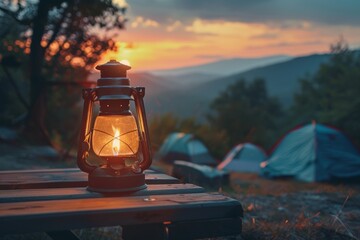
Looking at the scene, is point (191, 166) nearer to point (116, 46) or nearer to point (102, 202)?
point (116, 46)

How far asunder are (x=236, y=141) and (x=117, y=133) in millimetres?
32658

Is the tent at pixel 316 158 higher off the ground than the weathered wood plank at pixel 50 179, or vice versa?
the weathered wood plank at pixel 50 179

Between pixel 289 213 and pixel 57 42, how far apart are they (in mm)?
8839

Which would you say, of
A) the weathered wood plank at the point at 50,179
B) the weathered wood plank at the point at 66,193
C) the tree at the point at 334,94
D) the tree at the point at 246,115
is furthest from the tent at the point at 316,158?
the tree at the point at 246,115

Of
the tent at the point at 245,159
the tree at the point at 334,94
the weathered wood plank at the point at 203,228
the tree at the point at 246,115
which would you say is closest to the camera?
the weathered wood plank at the point at 203,228

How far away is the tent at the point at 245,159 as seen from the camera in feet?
53.7

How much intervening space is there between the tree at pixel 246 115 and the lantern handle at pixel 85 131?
966 inches

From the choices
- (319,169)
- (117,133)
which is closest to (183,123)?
(319,169)

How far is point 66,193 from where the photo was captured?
80.6 inches

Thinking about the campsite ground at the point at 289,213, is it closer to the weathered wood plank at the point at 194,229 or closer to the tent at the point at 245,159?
the weathered wood plank at the point at 194,229

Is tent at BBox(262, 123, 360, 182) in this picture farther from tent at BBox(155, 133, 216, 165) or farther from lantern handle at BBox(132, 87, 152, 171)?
lantern handle at BBox(132, 87, 152, 171)

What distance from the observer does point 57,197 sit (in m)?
1.96

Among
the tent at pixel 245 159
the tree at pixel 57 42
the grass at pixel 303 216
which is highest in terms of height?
the tree at pixel 57 42

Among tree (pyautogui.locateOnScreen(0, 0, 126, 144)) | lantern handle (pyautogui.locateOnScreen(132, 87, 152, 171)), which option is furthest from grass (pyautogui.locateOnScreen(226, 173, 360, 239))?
tree (pyautogui.locateOnScreen(0, 0, 126, 144))
